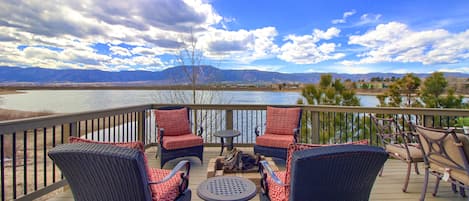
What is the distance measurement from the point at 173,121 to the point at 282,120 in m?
2.07

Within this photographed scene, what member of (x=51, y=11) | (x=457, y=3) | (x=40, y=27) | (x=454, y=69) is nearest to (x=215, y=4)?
(x=51, y=11)

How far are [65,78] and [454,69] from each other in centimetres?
1818

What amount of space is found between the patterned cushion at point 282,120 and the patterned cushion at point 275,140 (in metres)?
0.20

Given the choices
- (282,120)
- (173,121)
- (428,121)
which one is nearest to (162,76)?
(173,121)

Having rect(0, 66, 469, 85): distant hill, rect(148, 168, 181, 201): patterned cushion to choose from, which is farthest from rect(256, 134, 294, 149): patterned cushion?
rect(0, 66, 469, 85): distant hill

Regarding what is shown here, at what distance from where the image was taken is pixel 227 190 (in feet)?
6.48

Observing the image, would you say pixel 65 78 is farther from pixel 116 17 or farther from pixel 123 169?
pixel 123 169

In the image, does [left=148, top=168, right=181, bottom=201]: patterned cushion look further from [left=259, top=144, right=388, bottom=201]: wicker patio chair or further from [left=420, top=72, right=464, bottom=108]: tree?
[left=420, top=72, right=464, bottom=108]: tree

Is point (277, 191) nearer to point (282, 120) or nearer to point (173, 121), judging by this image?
point (282, 120)

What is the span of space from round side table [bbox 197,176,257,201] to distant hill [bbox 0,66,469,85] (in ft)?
20.5

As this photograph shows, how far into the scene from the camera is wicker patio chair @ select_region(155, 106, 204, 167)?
4098 mm

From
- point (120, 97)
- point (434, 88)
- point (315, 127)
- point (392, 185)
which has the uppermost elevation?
point (434, 88)

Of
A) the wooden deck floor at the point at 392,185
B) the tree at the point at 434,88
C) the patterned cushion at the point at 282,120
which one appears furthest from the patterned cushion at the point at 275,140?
Answer: the tree at the point at 434,88

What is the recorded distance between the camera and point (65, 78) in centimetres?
1159
